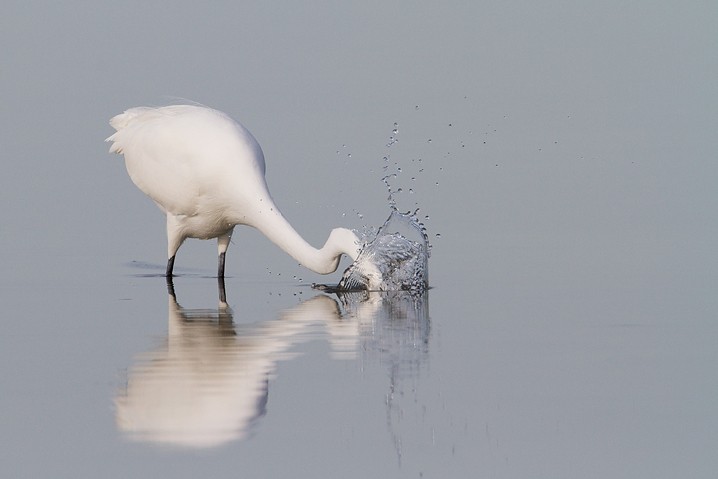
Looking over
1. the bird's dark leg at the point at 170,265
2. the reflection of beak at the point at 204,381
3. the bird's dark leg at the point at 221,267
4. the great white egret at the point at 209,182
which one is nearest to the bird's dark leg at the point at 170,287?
the bird's dark leg at the point at 170,265

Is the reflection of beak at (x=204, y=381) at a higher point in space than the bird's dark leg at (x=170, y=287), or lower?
lower

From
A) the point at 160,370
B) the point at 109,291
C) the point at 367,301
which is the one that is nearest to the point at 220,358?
the point at 160,370

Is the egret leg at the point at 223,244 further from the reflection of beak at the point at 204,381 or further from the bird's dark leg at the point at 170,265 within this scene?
the reflection of beak at the point at 204,381

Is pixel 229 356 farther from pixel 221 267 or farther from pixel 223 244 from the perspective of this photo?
pixel 223 244

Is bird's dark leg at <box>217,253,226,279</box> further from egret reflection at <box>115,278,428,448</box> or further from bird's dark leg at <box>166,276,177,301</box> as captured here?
egret reflection at <box>115,278,428,448</box>

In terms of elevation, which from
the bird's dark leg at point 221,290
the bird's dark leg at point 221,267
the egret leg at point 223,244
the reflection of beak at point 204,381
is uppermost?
the egret leg at point 223,244

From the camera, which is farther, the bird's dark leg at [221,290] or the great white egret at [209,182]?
the great white egret at [209,182]

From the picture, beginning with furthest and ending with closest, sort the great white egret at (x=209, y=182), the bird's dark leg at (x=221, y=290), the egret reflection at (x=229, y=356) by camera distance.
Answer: the great white egret at (x=209, y=182) < the bird's dark leg at (x=221, y=290) < the egret reflection at (x=229, y=356)

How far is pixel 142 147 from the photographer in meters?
24.5

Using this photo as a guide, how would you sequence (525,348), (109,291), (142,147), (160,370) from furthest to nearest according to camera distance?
(142,147), (109,291), (525,348), (160,370)

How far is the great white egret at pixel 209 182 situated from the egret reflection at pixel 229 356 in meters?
1.00

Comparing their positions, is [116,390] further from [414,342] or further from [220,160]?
[220,160]

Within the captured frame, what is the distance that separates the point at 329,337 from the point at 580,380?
138 inches

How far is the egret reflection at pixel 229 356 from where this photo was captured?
445 inches
